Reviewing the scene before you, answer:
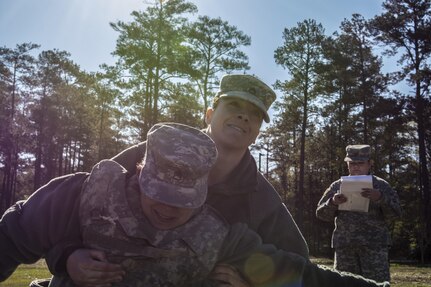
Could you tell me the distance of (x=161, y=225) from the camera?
2283mm

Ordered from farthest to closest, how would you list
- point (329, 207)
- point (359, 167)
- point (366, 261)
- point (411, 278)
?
point (411, 278)
point (329, 207)
point (359, 167)
point (366, 261)

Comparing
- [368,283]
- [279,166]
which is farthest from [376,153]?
[368,283]

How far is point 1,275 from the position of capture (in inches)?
94.0

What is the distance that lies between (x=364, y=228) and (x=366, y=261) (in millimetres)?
425

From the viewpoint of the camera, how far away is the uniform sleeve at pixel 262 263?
241 centimetres

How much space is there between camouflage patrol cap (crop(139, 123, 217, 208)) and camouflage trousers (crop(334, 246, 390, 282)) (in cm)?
489

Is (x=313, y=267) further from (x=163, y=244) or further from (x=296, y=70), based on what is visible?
(x=296, y=70)

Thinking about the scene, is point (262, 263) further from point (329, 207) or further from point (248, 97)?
point (329, 207)

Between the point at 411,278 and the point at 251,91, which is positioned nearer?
the point at 251,91

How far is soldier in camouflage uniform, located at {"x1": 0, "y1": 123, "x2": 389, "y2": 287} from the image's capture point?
221 cm

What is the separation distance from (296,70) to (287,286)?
2964cm

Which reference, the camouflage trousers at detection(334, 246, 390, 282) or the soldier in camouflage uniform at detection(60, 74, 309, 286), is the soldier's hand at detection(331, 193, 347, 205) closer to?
the camouflage trousers at detection(334, 246, 390, 282)

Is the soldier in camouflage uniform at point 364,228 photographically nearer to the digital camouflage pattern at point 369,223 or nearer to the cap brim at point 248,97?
the digital camouflage pattern at point 369,223

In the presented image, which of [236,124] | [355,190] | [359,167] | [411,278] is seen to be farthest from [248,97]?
[411,278]
